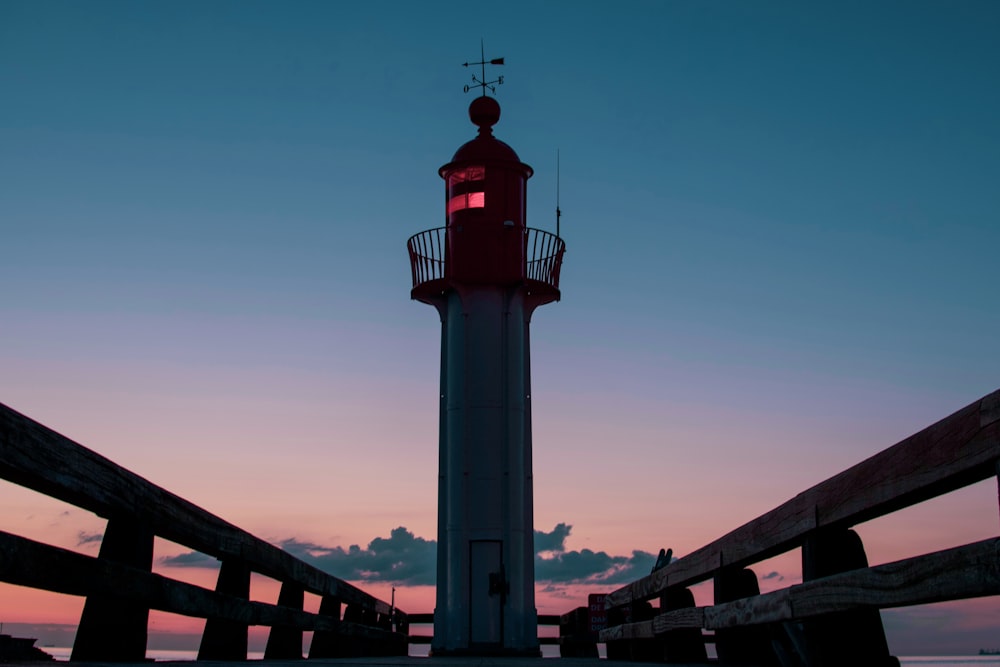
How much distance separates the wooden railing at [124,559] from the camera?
3811 millimetres

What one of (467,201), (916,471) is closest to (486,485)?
(467,201)

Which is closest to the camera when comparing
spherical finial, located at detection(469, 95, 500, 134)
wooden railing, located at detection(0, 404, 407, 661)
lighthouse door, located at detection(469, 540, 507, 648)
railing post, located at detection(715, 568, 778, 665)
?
wooden railing, located at detection(0, 404, 407, 661)

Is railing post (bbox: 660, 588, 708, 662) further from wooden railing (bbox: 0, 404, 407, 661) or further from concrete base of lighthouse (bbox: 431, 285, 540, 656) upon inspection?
concrete base of lighthouse (bbox: 431, 285, 540, 656)

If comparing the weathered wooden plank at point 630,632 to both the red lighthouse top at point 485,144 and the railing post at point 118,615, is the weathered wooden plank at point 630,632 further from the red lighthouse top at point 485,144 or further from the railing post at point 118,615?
the red lighthouse top at point 485,144

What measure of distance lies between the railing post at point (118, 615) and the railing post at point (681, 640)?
413 cm

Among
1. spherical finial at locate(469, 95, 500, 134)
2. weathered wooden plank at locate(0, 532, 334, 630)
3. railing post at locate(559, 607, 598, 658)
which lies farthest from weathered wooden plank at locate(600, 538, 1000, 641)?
spherical finial at locate(469, 95, 500, 134)

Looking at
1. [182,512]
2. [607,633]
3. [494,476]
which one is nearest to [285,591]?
[182,512]

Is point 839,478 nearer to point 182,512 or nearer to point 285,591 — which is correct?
point 182,512

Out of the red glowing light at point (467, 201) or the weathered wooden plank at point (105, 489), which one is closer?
the weathered wooden plank at point (105, 489)

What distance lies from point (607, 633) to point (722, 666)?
4720 millimetres

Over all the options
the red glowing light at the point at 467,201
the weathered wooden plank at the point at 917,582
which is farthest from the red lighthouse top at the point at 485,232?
the weathered wooden plank at the point at 917,582

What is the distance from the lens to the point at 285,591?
8547mm

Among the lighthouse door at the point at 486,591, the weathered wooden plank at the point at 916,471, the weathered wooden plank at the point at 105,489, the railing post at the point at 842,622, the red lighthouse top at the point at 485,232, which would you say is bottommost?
the railing post at the point at 842,622

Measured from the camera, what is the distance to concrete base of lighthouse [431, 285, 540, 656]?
17.4 meters
